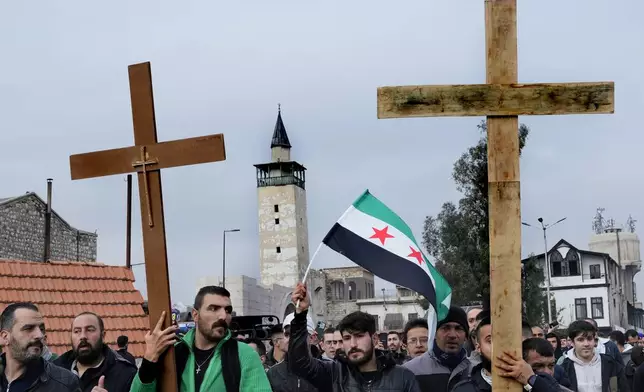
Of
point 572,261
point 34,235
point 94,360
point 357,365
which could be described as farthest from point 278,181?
point 357,365

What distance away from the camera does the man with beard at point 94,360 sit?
7.39 m

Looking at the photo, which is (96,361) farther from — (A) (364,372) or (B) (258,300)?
(B) (258,300)

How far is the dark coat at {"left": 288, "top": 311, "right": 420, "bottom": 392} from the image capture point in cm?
711

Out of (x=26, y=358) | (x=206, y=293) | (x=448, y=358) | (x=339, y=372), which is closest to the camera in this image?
(x=206, y=293)

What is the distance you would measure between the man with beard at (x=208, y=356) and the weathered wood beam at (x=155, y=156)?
848 millimetres

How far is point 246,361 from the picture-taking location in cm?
638

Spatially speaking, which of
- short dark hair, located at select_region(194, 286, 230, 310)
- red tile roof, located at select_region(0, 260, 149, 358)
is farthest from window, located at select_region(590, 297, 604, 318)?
short dark hair, located at select_region(194, 286, 230, 310)

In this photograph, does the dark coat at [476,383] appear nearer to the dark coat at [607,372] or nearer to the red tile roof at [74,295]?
the dark coat at [607,372]

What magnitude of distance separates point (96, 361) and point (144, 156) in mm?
1580

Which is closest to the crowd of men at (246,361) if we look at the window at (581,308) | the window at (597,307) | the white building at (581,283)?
the white building at (581,283)

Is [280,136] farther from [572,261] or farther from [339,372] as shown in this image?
[339,372]

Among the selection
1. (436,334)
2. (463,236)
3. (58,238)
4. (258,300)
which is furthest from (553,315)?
(436,334)

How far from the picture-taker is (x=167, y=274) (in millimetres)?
6672

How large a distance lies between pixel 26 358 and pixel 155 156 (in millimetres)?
1488
